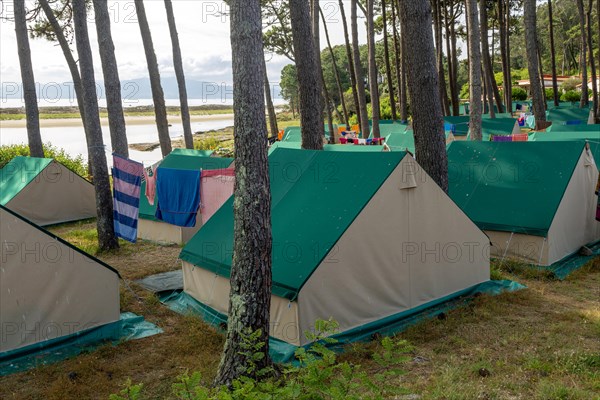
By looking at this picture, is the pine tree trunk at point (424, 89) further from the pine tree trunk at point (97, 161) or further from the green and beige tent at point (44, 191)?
the green and beige tent at point (44, 191)

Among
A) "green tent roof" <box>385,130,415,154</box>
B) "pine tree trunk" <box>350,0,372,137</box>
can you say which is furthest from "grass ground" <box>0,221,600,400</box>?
"pine tree trunk" <box>350,0,372,137</box>

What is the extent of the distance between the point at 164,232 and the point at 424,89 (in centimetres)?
584

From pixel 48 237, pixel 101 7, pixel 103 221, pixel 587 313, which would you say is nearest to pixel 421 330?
pixel 587 313

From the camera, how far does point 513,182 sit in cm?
897

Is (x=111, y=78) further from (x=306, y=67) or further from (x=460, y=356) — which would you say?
(x=460, y=356)

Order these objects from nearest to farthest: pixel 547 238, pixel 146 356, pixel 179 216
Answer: pixel 146 356
pixel 547 238
pixel 179 216

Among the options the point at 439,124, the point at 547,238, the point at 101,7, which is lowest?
the point at 547,238

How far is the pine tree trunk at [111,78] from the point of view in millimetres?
10797

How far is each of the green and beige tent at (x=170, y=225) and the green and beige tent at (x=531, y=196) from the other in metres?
4.41

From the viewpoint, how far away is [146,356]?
5715 millimetres

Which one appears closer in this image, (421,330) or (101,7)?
(421,330)

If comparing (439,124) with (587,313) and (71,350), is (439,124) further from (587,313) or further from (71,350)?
(71,350)

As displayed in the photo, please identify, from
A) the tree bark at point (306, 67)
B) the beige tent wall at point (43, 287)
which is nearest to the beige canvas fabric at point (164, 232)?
the tree bark at point (306, 67)

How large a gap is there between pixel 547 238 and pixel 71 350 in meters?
6.37
